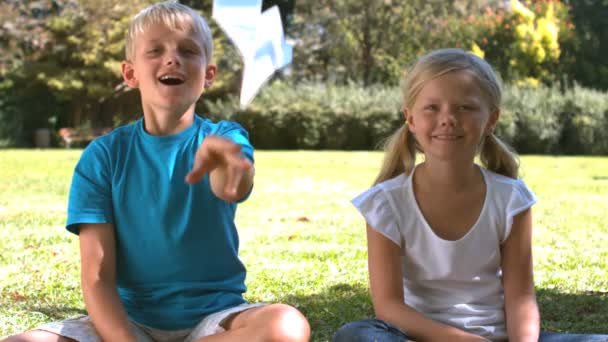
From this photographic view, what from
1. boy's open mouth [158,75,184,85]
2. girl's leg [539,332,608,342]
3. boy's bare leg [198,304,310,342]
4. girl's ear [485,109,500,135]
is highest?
boy's open mouth [158,75,184,85]

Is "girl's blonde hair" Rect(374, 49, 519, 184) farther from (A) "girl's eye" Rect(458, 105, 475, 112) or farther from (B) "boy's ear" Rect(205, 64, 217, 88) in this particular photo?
(B) "boy's ear" Rect(205, 64, 217, 88)

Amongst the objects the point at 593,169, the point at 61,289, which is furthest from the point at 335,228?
the point at 593,169

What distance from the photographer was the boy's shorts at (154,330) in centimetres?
227

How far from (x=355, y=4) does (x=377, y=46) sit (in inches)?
68.1

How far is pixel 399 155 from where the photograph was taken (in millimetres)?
2717

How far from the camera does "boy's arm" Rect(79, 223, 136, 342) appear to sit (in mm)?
2240

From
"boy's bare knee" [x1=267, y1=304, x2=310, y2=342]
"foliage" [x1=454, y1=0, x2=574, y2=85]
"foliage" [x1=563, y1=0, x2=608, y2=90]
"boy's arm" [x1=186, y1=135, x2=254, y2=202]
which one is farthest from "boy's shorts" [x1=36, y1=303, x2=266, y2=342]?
"foliage" [x1=563, y1=0, x2=608, y2=90]

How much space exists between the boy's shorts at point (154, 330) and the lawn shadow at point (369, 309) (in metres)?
0.85

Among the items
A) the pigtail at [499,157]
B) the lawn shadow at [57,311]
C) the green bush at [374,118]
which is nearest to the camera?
the pigtail at [499,157]

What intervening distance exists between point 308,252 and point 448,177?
261cm

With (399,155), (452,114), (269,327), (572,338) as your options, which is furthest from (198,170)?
(572,338)

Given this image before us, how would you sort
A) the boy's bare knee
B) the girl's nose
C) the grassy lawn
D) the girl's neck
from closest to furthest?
the boy's bare knee < the girl's nose < the girl's neck < the grassy lawn

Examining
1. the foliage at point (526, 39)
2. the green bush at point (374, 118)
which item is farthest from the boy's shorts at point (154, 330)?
the foliage at point (526, 39)

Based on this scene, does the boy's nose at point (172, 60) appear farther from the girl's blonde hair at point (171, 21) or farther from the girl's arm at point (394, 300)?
the girl's arm at point (394, 300)
